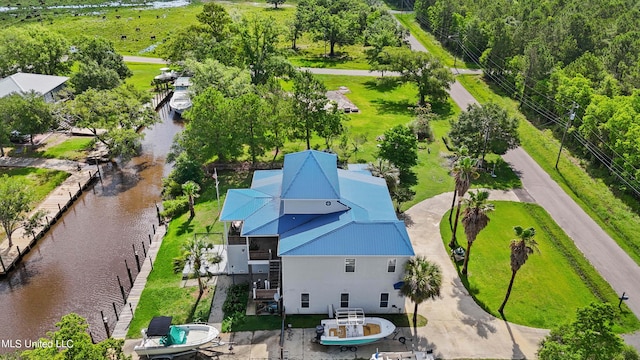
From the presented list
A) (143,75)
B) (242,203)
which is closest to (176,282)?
(242,203)

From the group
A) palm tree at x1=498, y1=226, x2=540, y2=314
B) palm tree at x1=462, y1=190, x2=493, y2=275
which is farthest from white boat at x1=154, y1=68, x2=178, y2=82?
palm tree at x1=498, y1=226, x2=540, y2=314

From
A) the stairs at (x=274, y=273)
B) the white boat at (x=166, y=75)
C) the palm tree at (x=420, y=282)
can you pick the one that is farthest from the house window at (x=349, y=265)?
the white boat at (x=166, y=75)

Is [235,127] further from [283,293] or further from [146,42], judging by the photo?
[146,42]

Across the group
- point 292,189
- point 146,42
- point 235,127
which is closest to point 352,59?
point 146,42

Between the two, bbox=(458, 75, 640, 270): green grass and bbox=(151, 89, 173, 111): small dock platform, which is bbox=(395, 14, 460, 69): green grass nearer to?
bbox=(458, 75, 640, 270): green grass

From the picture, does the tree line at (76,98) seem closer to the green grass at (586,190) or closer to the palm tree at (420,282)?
the palm tree at (420,282)

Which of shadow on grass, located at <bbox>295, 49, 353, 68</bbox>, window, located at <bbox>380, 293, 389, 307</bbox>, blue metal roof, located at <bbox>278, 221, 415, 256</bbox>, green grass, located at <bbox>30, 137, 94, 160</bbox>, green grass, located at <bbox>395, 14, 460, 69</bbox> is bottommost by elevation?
window, located at <bbox>380, 293, 389, 307</bbox>

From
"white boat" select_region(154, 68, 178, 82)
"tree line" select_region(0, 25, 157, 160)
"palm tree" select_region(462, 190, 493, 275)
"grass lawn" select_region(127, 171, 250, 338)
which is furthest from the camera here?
"white boat" select_region(154, 68, 178, 82)
